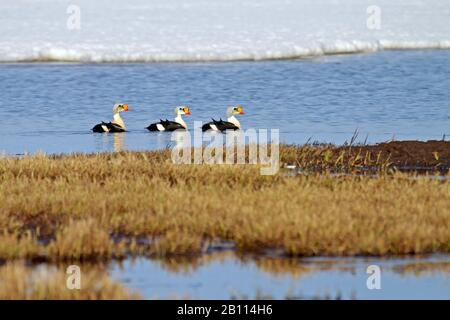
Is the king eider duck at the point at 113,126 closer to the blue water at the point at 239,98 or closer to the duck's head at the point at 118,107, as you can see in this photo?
the duck's head at the point at 118,107

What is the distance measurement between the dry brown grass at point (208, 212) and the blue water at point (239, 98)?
723cm

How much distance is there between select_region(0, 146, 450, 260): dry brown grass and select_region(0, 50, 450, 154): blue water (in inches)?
284

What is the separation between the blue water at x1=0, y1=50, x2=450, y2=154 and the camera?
915 inches

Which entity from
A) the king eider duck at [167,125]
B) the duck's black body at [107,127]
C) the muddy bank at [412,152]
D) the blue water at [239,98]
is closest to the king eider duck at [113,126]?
the duck's black body at [107,127]

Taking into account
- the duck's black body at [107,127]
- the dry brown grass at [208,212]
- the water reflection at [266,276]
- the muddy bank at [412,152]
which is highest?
the duck's black body at [107,127]

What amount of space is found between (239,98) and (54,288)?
23415 mm

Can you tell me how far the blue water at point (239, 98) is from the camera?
23.2 m

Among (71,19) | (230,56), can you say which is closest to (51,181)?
(230,56)

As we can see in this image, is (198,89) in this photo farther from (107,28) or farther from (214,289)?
(214,289)

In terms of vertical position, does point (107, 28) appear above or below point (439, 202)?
above

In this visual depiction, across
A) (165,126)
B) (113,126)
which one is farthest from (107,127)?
(165,126)
